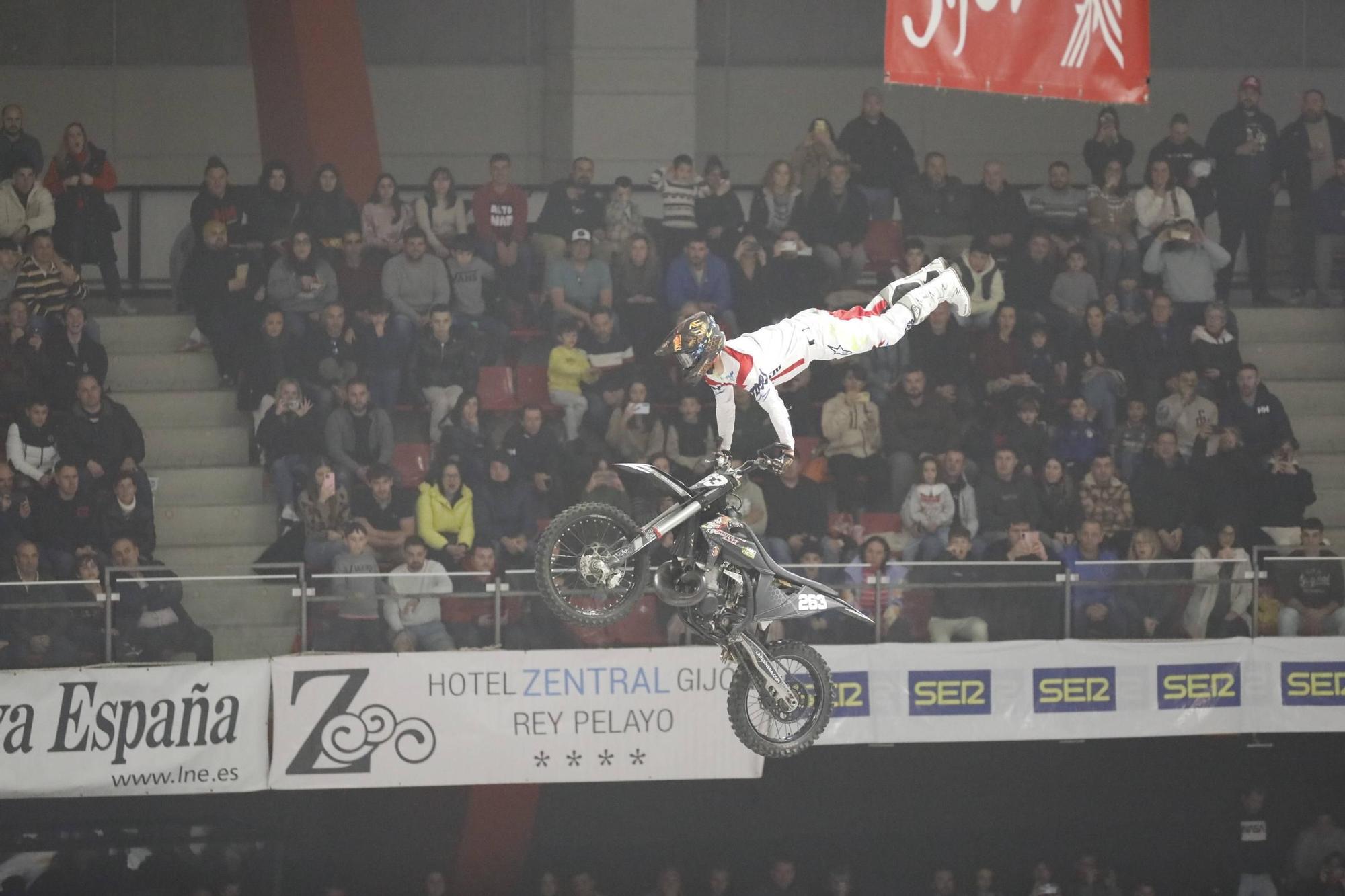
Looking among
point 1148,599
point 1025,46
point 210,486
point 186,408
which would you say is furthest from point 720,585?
point 186,408

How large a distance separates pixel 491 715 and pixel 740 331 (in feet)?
14.2

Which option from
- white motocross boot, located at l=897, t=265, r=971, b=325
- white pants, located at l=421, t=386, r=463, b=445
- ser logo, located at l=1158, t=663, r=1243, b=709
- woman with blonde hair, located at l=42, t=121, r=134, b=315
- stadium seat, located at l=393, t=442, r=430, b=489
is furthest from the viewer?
woman with blonde hair, located at l=42, t=121, r=134, b=315

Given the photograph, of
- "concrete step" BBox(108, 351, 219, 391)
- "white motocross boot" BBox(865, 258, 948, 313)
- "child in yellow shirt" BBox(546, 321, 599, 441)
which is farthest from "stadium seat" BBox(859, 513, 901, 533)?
"concrete step" BBox(108, 351, 219, 391)

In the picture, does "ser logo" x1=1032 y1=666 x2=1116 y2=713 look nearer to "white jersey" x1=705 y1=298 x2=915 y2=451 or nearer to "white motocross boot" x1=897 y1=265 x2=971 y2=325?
"white motocross boot" x1=897 y1=265 x2=971 y2=325

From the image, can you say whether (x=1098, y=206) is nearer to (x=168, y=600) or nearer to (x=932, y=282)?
(x=932, y=282)

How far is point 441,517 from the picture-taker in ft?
54.4

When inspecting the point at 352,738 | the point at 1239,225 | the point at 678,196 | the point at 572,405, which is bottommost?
the point at 352,738

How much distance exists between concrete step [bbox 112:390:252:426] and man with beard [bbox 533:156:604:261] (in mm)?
3151

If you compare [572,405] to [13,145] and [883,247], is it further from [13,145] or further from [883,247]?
[13,145]

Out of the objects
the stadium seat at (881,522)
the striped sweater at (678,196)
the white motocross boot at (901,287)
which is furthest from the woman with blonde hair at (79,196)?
the white motocross boot at (901,287)

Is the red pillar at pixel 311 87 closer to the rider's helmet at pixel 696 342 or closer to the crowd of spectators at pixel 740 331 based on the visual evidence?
the crowd of spectators at pixel 740 331

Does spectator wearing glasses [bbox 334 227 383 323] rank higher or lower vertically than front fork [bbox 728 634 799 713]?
higher

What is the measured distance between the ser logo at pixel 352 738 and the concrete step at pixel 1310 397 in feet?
29.9

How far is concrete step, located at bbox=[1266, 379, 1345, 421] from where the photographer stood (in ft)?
66.8
